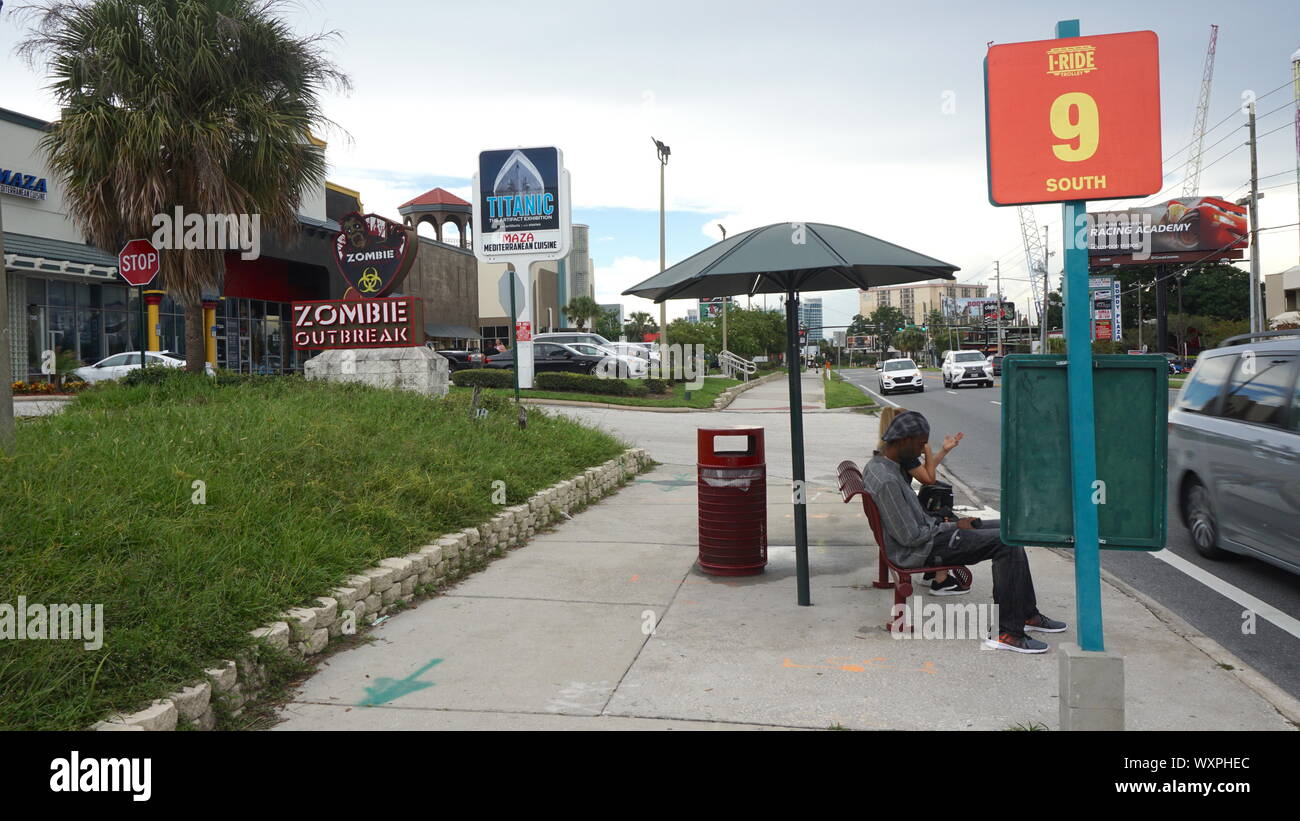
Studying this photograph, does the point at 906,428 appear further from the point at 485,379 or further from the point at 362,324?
the point at 485,379

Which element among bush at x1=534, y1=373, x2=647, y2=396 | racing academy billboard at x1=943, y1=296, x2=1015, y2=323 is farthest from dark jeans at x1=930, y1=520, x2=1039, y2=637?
racing academy billboard at x1=943, y1=296, x2=1015, y2=323

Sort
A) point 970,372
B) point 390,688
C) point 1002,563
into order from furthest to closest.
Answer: point 970,372 → point 1002,563 → point 390,688

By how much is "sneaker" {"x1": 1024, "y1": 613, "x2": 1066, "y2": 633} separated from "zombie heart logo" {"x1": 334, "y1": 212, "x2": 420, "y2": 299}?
38.1 ft

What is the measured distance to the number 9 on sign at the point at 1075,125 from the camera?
364 cm

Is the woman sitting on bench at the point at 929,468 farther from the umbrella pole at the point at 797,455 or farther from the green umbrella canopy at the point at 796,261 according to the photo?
the green umbrella canopy at the point at 796,261

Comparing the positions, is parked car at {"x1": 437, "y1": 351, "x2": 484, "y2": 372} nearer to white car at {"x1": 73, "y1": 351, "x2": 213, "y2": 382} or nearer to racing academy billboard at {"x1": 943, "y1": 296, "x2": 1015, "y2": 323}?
white car at {"x1": 73, "y1": 351, "x2": 213, "y2": 382}

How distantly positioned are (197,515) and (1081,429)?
4.95 m

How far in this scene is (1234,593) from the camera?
642cm

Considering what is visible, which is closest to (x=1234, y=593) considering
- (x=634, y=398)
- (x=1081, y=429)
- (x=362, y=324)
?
(x=1081, y=429)

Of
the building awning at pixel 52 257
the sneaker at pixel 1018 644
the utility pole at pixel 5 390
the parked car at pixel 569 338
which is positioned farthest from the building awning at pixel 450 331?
the sneaker at pixel 1018 644

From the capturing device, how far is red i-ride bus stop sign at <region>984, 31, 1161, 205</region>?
11.8ft

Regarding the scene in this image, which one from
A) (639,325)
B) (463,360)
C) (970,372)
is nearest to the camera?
(463,360)

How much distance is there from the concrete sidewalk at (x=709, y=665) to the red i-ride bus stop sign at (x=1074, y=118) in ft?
7.71
